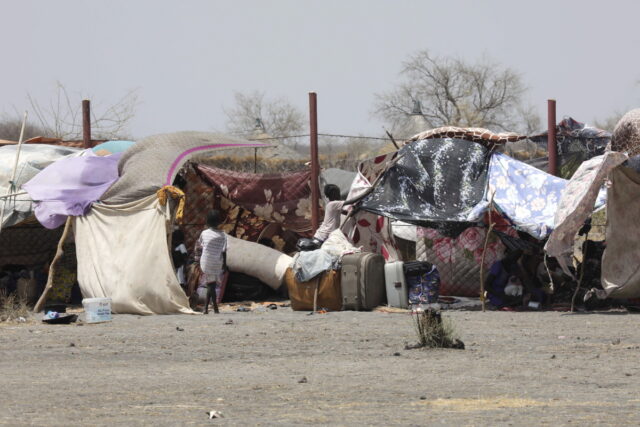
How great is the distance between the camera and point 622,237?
14430 mm

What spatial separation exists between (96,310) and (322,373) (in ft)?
19.8

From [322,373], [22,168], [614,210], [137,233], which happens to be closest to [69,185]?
[22,168]

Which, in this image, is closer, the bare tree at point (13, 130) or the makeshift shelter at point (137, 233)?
the makeshift shelter at point (137, 233)

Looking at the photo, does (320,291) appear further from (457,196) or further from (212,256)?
(457,196)

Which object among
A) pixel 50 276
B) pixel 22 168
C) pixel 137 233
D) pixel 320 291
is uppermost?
pixel 22 168

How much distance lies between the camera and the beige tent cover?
15375mm

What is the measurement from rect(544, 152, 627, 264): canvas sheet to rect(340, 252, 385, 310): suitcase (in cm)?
243

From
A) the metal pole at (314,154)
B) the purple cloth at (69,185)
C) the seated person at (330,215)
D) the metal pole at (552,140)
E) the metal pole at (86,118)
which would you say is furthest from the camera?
the metal pole at (86,118)

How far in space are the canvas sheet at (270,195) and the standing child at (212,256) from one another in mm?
2284

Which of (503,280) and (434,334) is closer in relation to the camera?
(434,334)

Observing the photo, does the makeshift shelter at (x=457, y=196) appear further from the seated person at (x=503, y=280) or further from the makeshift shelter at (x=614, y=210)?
the makeshift shelter at (x=614, y=210)

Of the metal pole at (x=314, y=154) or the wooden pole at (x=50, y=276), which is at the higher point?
the metal pole at (x=314, y=154)

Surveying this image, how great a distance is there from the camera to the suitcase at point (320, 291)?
15289 millimetres

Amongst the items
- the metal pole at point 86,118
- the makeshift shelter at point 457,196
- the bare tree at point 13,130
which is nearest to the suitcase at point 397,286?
the makeshift shelter at point 457,196
